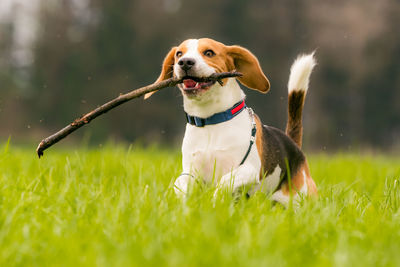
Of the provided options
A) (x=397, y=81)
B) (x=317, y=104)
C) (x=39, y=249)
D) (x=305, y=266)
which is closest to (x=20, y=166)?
(x=39, y=249)

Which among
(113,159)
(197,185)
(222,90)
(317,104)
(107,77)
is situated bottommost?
(317,104)

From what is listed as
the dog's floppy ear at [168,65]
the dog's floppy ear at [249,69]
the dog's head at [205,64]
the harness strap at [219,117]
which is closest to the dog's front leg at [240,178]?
the harness strap at [219,117]

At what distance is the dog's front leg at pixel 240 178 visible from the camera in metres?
3.04

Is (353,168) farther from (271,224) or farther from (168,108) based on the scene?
(168,108)

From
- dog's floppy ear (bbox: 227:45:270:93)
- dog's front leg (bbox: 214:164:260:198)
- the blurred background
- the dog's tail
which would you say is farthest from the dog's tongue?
the blurred background

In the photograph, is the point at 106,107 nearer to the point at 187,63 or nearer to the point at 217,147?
the point at 187,63

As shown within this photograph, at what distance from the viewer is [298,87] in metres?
4.17

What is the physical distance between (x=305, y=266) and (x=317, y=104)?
23.9 meters

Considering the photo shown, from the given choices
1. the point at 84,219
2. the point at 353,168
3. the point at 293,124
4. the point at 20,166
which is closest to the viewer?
the point at 84,219

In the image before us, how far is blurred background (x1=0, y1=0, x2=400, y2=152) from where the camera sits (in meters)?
23.0

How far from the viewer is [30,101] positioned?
76.7 feet

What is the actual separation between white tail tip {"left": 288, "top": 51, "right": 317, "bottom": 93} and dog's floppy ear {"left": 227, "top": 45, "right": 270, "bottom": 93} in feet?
2.17

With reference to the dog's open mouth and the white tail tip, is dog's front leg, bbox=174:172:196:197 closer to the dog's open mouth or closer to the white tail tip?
the dog's open mouth

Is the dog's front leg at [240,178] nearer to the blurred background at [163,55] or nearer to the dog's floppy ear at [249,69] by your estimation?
the dog's floppy ear at [249,69]
